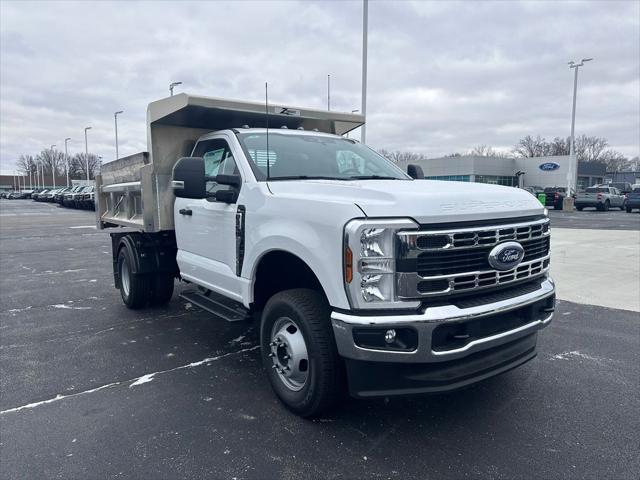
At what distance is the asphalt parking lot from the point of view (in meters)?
2.98

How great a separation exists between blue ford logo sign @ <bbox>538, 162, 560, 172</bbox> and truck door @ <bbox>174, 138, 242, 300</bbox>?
61.8 metres

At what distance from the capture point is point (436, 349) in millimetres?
2893

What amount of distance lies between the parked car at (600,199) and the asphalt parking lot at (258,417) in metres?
32.2

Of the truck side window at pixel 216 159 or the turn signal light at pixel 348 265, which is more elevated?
the truck side window at pixel 216 159

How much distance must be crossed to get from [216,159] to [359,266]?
2615mm

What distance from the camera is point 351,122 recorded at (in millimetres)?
6344

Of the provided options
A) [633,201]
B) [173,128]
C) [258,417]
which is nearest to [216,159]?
[173,128]

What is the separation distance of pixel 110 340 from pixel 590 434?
462cm

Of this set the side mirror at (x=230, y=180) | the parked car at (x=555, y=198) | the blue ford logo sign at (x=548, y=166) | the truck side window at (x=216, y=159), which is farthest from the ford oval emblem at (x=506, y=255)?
the blue ford logo sign at (x=548, y=166)

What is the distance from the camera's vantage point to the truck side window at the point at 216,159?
4.60 metres

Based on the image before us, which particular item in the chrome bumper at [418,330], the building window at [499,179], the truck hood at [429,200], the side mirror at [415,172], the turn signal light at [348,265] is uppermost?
the building window at [499,179]

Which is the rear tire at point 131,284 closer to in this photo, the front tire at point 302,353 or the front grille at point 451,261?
the front tire at point 302,353

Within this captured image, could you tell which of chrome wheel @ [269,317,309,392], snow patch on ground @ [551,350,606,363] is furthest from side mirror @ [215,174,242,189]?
snow patch on ground @ [551,350,606,363]

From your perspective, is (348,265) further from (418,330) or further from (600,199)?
(600,199)
